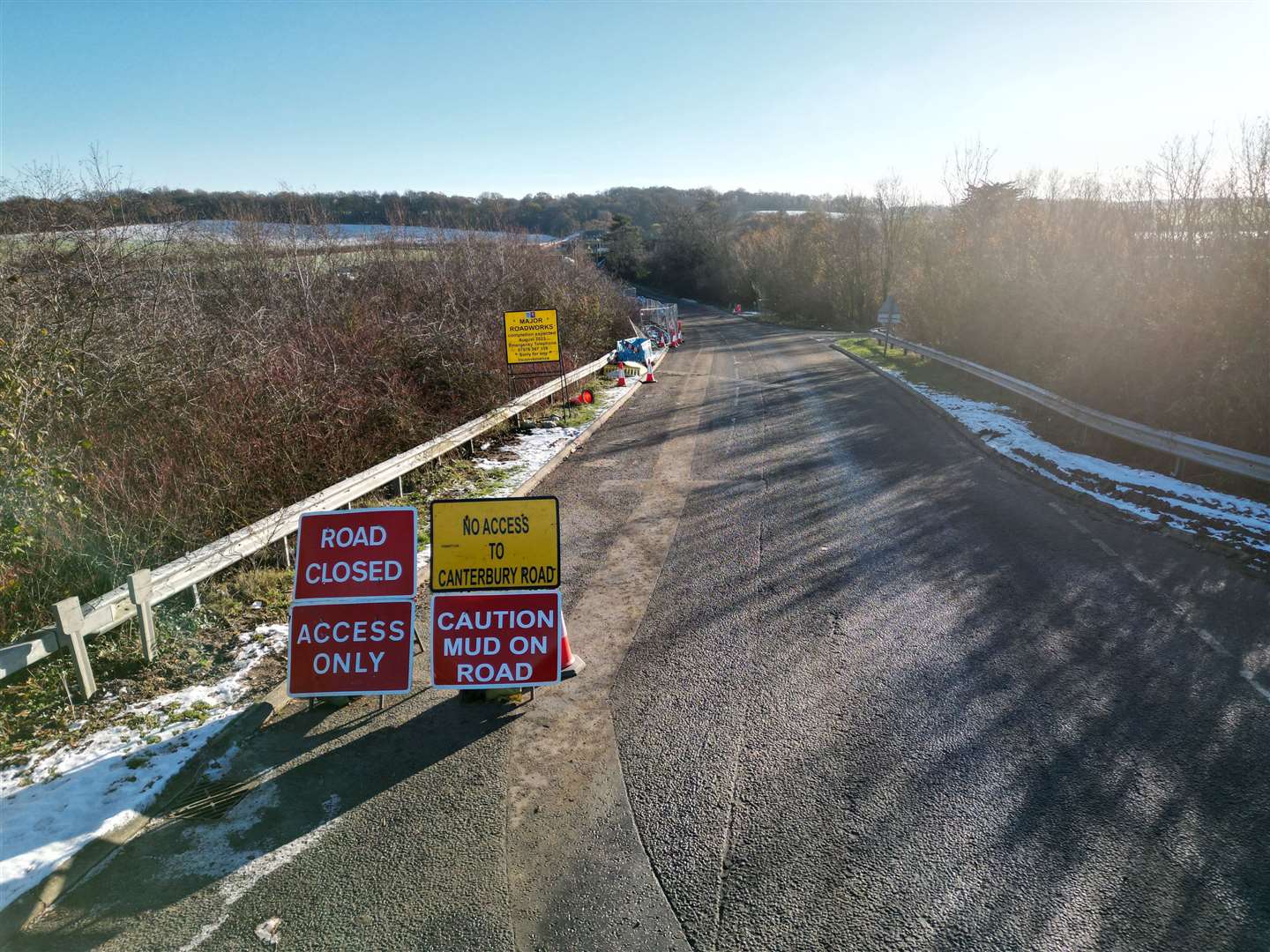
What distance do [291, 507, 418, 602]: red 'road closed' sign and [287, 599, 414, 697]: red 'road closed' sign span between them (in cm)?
10

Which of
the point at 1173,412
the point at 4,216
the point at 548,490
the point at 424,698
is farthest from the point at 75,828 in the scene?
the point at 1173,412

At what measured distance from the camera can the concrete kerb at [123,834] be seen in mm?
→ 3398

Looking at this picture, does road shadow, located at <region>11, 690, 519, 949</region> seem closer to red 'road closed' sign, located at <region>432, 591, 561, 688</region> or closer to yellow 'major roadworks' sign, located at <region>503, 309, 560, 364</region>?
red 'road closed' sign, located at <region>432, 591, 561, 688</region>

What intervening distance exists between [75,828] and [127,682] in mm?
1598

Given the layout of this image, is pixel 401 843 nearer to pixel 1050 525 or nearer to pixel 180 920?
pixel 180 920

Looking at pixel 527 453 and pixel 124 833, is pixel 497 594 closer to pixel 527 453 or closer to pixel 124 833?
pixel 124 833

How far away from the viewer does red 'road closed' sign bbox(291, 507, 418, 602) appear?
205 inches

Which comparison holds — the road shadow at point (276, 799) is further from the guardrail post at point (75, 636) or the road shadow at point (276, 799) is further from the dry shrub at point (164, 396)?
the dry shrub at point (164, 396)

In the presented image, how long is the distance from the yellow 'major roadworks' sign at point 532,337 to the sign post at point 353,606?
1085 cm

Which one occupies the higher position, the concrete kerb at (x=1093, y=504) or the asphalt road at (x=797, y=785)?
the concrete kerb at (x=1093, y=504)

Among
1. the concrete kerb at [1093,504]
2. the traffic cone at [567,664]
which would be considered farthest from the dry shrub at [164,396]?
the concrete kerb at [1093,504]

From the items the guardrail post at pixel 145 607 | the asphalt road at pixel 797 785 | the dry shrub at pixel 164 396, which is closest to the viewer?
the asphalt road at pixel 797 785

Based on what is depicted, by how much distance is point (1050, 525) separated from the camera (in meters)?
8.58

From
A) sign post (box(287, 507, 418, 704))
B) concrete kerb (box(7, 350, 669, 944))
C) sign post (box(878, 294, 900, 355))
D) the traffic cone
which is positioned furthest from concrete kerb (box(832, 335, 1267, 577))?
sign post (box(878, 294, 900, 355))
